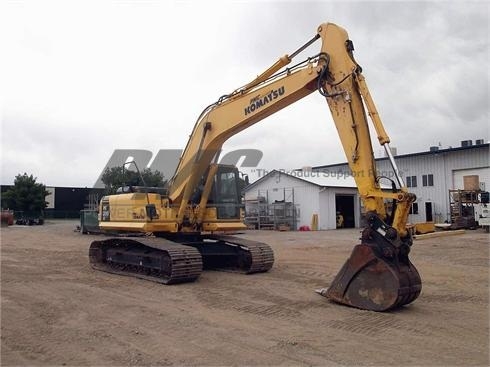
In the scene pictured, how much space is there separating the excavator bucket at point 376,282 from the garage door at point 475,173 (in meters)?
29.0

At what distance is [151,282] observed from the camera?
1048 centimetres

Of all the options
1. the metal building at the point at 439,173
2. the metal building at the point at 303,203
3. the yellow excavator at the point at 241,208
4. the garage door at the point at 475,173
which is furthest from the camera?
the metal building at the point at 439,173

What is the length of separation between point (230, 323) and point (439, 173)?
3292 centimetres

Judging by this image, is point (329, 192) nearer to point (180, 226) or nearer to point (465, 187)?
point (465, 187)

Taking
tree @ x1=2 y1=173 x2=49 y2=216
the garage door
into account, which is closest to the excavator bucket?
the garage door

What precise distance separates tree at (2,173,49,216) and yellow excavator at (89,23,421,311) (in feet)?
128

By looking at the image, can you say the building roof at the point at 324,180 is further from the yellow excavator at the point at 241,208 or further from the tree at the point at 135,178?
the yellow excavator at the point at 241,208

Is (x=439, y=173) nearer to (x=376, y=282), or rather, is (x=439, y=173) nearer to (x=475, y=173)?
(x=475, y=173)

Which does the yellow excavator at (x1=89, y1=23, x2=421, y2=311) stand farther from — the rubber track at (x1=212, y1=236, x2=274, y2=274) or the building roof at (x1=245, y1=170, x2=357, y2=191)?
the building roof at (x1=245, y1=170, x2=357, y2=191)

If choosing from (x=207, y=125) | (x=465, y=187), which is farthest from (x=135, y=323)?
(x=465, y=187)

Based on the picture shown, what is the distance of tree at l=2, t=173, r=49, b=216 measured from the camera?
48125 millimetres

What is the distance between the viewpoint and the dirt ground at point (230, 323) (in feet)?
17.6

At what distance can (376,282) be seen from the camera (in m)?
7.43

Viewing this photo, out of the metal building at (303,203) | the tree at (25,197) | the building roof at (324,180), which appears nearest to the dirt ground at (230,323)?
the metal building at (303,203)
